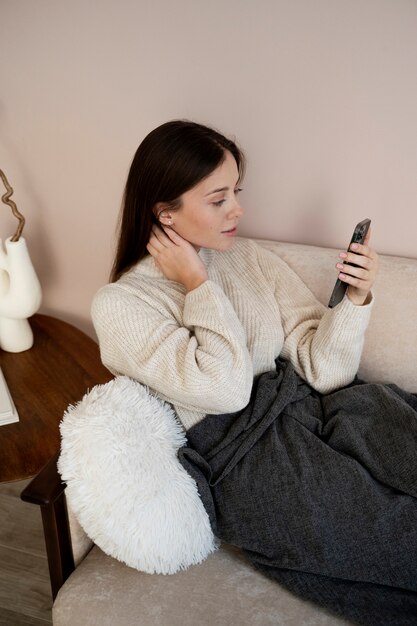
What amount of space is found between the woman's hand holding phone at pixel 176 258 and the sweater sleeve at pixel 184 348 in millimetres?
57

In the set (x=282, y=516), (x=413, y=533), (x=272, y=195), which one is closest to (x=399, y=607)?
(x=413, y=533)

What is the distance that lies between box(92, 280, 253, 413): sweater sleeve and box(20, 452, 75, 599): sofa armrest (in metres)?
0.26

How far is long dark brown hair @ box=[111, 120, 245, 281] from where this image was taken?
1.28m

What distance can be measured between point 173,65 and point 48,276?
85cm

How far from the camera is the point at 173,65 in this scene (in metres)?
1.52

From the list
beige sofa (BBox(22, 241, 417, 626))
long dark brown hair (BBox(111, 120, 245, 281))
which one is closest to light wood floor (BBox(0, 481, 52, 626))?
beige sofa (BBox(22, 241, 417, 626))

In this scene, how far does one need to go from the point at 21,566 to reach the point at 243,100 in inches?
58.2

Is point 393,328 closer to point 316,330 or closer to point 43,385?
point 316,330

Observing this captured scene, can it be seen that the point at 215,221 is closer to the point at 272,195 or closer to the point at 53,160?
the point at 272,195

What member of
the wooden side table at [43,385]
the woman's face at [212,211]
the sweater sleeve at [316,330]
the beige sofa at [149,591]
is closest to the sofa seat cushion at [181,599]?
the beige sofa at [149,591]

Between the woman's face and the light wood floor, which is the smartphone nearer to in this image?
the woman's face

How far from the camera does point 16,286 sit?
159cm

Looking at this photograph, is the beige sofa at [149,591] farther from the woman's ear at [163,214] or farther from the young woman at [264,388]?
the woman's ear at [163,214]

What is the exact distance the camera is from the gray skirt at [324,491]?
1.05 m
